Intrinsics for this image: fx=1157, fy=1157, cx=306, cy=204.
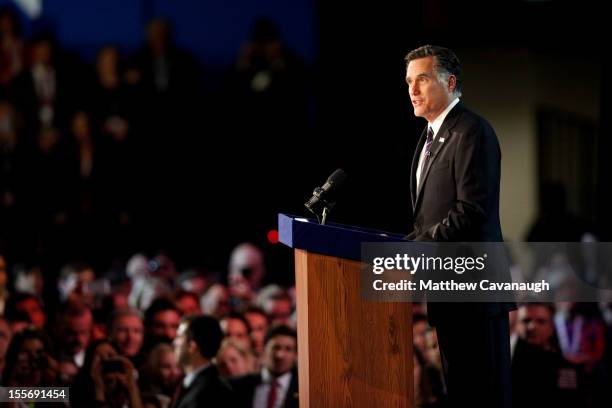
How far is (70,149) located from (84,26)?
1.27 metres

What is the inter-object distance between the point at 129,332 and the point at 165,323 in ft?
0.71

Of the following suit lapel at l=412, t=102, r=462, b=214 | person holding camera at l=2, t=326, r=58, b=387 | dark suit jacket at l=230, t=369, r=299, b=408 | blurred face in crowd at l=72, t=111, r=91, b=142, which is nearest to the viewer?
suit lapel at l=412, t=102, r=462, b=214

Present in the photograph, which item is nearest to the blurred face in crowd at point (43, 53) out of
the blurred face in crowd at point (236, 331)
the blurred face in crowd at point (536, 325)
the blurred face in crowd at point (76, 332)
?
the blurred face in crowd at point (76, 332)

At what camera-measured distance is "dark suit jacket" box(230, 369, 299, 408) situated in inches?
214

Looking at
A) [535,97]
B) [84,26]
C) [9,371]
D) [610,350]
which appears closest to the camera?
[9,371]

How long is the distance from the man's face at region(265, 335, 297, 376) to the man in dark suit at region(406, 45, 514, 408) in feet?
7.85

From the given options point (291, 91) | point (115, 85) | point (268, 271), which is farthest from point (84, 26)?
point (268, 271)

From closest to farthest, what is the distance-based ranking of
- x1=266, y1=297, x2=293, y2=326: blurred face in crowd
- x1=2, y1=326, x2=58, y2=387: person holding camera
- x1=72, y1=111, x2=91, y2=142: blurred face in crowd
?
x1=2, y1=326, x2=58, y2=387: person holding camera, x1=266, y1=297, x2=293, y2=326: blurred face in crowd, x1=72, y1=111, x2=91, y2=142: blurred face in crowd

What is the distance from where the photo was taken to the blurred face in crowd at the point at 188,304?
6621 millimetres

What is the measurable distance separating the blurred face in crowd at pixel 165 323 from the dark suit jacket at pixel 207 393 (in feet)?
3.53

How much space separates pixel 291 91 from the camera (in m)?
9.17

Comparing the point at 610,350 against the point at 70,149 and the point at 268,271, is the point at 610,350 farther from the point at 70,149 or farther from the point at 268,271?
the point at 70,149

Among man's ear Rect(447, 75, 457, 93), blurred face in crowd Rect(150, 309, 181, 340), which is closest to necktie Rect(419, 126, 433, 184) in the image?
man's ear Rect(447, 75, 457, 93)

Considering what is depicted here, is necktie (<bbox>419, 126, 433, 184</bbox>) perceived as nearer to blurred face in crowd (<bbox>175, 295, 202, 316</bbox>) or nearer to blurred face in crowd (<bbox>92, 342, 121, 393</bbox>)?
blurred face in crowd (<bbox>92, 342, 121, 393</bbox>)
